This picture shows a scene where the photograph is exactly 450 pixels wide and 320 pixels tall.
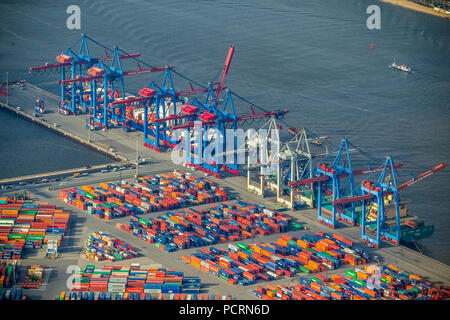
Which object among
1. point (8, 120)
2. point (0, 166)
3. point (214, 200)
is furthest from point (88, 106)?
point (214, 200)

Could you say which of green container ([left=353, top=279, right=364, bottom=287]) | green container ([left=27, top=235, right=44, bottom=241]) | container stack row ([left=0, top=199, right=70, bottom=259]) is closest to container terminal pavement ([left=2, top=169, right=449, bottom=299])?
container stack row ([left=0, top=199, right=70, bottom=259])

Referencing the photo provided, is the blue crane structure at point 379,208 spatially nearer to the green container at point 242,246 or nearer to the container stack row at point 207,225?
the container stack row at point 207,225

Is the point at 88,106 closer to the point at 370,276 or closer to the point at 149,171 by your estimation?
the point at 149,171

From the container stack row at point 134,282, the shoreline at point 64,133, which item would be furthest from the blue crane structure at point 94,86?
the container stack row at point 134,282

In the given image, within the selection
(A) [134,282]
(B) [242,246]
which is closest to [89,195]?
(B) [242,246]

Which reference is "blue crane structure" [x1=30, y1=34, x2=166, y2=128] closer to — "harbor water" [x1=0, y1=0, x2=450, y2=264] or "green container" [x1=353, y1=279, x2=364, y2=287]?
"harbor water" [x1=0, y1=0, x2=450, y2=264]

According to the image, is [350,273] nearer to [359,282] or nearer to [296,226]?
[359,282]

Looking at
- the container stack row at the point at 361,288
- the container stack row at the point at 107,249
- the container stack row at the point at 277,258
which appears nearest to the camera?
the container stack row at the point at 361,288
